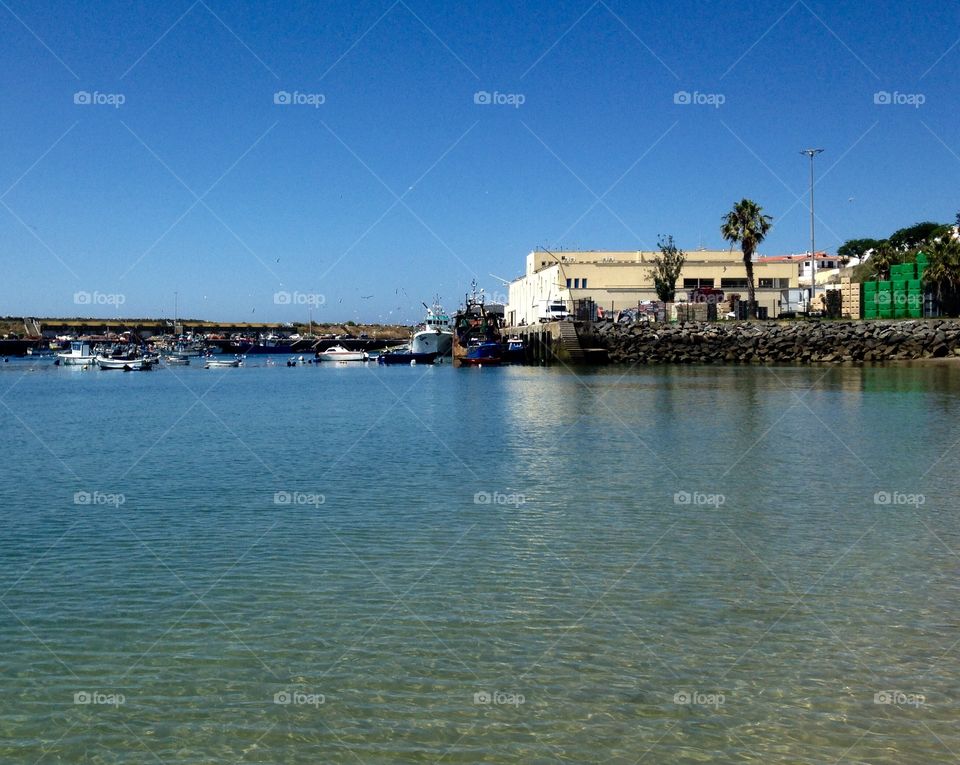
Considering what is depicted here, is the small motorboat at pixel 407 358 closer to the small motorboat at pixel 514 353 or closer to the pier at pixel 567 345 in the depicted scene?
the small motorboat at pixel 514 353

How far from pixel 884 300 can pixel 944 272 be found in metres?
7.34

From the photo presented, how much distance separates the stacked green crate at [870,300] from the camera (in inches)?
3487

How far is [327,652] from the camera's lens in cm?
988

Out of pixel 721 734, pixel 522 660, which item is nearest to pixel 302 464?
pixel 522 660

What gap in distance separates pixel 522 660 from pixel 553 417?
28473 millimetres

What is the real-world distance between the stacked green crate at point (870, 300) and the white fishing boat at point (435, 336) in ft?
160

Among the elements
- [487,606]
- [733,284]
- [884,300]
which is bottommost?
[487,606]

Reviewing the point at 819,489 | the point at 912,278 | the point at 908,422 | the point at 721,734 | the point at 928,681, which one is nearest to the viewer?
the point at 721,734

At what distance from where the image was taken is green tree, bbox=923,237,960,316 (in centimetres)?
8038

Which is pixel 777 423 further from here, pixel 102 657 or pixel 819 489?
pixel 102 657

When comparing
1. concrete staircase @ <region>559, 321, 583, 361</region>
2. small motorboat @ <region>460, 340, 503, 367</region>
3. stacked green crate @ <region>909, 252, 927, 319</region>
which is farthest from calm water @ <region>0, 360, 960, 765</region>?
small motorboat @ <region>460, 340, 503, 367</region>

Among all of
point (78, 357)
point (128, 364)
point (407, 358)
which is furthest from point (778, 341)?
point (78, 357)

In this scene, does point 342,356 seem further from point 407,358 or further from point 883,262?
point 883,262

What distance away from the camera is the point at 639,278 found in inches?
4636
